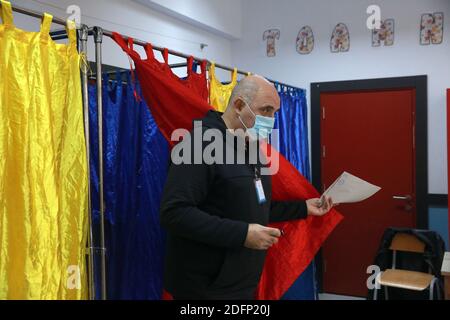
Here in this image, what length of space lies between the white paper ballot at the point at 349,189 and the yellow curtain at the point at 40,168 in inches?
42.2

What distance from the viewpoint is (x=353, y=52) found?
12.6ft

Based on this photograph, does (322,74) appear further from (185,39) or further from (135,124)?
(135,124)

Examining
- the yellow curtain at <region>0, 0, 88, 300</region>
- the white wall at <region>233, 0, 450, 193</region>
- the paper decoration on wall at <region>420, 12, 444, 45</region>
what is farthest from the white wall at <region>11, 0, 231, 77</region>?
the paper decoration on wall at <region>420, 12, 444, 45</region>

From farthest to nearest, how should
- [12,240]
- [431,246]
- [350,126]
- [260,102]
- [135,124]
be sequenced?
1. [350,126]
2. [431,246]
3. [135,124]
4. [260,102]
5. [12,240]

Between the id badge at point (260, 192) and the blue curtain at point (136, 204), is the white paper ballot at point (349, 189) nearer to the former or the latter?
the id badge at point (260, 192)

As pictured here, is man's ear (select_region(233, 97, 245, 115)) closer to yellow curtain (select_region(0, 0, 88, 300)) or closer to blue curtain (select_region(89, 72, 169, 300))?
yellow curtain (select_region(0, 0, 88, 300))

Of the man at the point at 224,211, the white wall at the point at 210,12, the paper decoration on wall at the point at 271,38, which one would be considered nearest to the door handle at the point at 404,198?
the paper decoration on wall at the point at 271,38

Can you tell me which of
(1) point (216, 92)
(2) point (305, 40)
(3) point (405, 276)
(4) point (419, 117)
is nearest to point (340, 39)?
(2) point (305, 40)

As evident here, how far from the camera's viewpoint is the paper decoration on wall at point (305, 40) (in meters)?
4.00

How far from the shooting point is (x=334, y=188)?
6.54ft

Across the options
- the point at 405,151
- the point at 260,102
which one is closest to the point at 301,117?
the point at 405,151

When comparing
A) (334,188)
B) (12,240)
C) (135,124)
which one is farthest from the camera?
(135,124)
